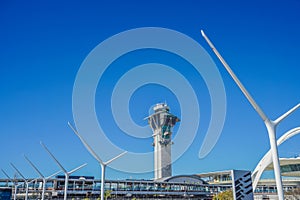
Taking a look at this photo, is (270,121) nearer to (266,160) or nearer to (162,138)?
(266,160)

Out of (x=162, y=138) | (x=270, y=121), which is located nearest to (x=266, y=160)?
(x=270, y=121)

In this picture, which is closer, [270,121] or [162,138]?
[270,121]

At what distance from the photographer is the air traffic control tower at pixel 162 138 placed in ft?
496

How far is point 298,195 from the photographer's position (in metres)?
63.6

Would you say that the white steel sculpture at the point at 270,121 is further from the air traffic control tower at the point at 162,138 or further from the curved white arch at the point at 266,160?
the air traffic control tower at the point at 162,138

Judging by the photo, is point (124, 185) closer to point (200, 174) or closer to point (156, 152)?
point (156, 152)

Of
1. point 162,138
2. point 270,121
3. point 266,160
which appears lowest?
point 270,121

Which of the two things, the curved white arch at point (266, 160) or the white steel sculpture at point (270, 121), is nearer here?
the white steel sculpture at point (270, 121)

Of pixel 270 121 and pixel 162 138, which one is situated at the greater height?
pixel 162 138

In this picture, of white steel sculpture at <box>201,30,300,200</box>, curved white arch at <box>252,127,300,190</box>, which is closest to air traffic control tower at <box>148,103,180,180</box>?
curved white arch at <box>252,127,300,190</box>

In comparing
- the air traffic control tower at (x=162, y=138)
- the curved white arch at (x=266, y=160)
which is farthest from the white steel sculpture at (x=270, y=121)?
the air traffic control tower at (x=162, y=138)

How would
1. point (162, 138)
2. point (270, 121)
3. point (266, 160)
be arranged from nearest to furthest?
point (270, 121), point (266, 160), point (162, 138)

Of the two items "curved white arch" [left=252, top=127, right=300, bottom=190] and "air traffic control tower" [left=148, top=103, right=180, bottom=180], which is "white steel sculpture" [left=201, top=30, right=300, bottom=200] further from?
"air traffic control tower" [left=148, top=103, right=180, bottom=180]

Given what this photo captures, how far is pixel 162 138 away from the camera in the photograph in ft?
512
